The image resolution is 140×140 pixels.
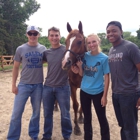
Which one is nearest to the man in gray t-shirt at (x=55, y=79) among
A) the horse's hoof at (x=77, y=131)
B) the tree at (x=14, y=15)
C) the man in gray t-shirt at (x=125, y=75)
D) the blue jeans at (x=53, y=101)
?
the blue jeans at (x=53, y=101)

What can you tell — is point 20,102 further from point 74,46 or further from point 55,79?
point 74,46

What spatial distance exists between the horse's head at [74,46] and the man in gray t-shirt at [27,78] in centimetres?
Result: 58

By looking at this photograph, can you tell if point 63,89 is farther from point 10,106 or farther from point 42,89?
point 10,106

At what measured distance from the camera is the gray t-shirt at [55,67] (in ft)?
10.0

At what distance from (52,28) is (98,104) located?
4.89 feet

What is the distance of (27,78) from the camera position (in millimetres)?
3123

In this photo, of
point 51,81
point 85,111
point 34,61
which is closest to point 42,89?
point 51,81

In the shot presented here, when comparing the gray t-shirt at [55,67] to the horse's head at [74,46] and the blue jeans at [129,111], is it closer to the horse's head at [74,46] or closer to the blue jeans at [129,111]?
the horse's head at [74,46]

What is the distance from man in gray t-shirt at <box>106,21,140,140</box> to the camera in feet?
7.48

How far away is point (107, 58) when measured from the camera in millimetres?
2676

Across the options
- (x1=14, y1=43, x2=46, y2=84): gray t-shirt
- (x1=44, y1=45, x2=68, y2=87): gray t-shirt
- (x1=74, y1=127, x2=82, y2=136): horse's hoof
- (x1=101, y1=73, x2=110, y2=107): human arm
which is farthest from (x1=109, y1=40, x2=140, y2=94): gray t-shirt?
(x1=74, y1=127, x2=82, y2=136): horse's hoof

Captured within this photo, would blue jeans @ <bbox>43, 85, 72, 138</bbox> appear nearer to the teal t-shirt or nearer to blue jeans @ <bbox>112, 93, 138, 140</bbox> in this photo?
the teal t-shirt

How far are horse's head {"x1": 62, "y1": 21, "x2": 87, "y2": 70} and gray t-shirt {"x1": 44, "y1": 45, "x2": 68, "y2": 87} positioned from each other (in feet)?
0.64

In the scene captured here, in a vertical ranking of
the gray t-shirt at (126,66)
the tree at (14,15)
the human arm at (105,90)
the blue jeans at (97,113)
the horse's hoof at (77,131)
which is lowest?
the horse's hoof at (77,131)
